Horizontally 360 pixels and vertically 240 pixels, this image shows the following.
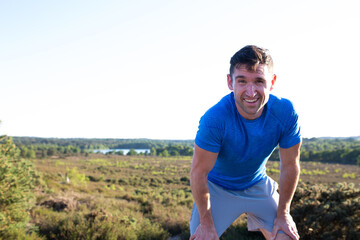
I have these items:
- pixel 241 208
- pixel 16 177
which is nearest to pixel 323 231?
pixel 241 208

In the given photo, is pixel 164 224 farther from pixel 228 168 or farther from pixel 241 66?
pixel 241 66

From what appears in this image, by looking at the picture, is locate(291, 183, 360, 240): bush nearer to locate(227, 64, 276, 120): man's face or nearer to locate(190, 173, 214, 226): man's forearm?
locate(190, 173, 214, 226): man's forearm

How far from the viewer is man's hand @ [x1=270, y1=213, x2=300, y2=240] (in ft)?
8.29

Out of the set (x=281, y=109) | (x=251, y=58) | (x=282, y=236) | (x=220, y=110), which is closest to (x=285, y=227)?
(x=282, y=236)

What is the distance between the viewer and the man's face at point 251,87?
2281 mm

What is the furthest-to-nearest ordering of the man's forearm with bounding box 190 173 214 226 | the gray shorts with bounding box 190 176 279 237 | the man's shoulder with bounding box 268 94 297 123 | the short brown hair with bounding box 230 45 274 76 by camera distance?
the gray shorts with bounding box 190 176 279 237 → the man's shoulder with bounding box 268 94 297 123 → the man's forearm with bounding box 190 173 214 226 → the short brown hair with bounding box 230 45 274 76

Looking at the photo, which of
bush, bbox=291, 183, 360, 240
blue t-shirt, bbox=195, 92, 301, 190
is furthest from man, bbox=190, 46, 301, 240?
bush, bbox=291, 183, 360, 240

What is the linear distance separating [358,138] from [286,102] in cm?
15882

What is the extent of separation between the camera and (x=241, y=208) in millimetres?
2871

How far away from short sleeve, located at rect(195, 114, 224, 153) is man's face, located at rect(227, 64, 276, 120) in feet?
0.88

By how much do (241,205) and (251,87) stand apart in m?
1.25

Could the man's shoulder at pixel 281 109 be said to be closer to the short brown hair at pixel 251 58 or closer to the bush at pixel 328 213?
the short brown hair at pixel 251 58

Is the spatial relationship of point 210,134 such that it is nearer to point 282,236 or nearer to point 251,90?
point 251,90

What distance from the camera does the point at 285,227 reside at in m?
2.56
